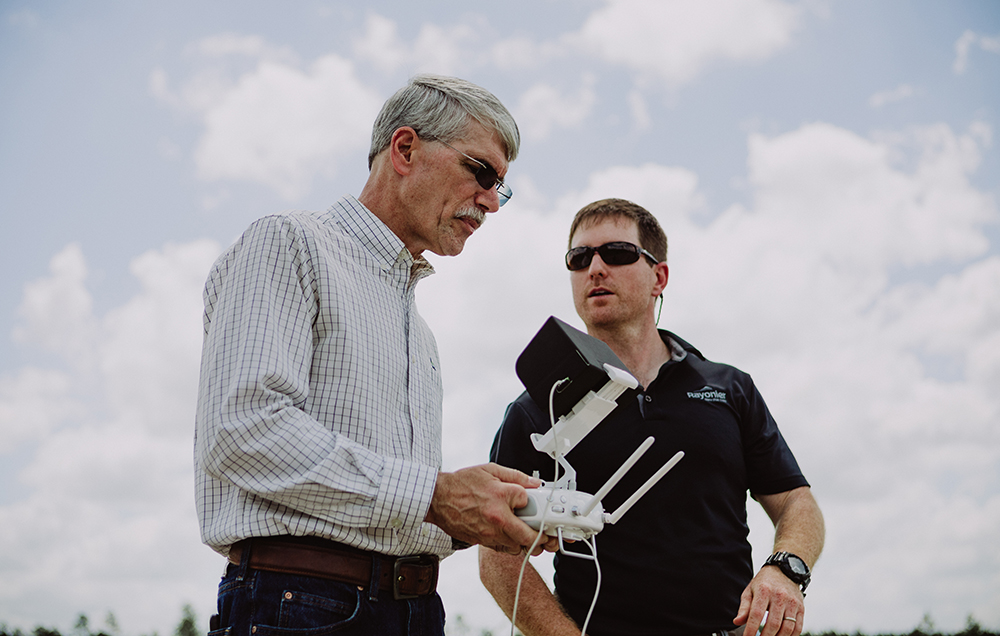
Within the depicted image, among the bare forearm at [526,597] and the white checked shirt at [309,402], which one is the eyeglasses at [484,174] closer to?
the white checked shirt at [309,402]

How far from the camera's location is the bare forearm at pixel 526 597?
350 centimetres

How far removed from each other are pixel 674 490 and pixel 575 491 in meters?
1.44

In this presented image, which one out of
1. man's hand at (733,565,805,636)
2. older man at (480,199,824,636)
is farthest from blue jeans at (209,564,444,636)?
man's hand at (733,565,805,636)

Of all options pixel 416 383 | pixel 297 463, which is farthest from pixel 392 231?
pixel 297 463

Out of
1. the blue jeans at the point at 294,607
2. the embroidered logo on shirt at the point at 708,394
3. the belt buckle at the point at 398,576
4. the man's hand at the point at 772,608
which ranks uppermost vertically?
the embroidered logo on shirt at the point at 708,394

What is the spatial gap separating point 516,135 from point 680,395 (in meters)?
1.55

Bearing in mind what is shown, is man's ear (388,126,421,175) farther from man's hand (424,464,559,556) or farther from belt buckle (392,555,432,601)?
belt buckle (392,555,432,601)

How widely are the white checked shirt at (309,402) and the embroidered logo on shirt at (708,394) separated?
1629mm

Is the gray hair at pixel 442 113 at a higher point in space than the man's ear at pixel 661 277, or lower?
lower

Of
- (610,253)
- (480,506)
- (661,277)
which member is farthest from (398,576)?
(661,277)

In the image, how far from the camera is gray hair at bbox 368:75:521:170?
3.15m

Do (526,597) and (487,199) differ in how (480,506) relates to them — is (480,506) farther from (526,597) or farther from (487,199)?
(526,597)

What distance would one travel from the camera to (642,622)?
3445 millimetres

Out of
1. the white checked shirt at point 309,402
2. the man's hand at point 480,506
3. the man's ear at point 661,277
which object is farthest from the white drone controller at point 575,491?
the man's ear at point 661,277
